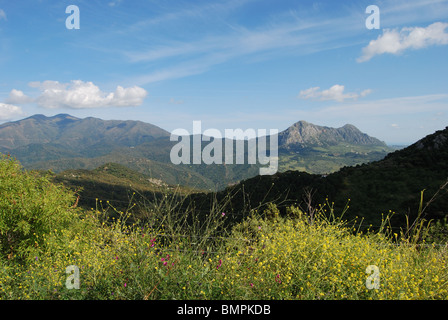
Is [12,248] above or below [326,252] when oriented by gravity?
below

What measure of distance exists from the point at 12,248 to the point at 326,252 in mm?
6602

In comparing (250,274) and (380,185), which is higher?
(250,274)

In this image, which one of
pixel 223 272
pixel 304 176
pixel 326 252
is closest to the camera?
pixel 223 272

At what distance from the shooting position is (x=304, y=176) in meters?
61.6

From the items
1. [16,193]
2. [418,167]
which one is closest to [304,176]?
[418,167]

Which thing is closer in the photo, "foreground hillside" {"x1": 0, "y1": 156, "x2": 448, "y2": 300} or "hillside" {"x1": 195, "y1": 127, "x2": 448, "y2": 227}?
"foreground hillside" {"x1": 0, "y1": 156, "x2": 448, "y2": 300}

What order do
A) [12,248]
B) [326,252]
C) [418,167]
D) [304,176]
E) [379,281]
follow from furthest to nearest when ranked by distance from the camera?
1. [304,176]
2. [418,167]
3. [12,248]
4. [326,252]
5. [379,281]

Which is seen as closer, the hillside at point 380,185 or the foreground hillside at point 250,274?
the foreground hillside at point 250,274

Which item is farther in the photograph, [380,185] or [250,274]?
[380,185]
